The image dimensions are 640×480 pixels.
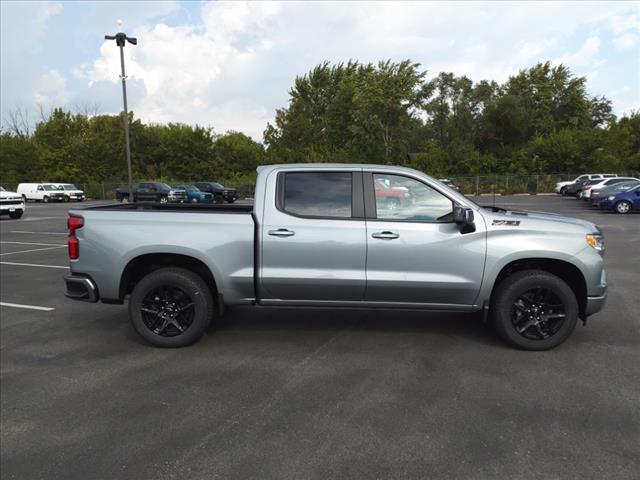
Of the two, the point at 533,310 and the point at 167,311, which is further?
the point at 167,311

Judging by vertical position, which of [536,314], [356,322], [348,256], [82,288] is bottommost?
[356,322]

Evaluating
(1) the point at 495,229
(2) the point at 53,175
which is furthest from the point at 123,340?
(2) the point at 53,175

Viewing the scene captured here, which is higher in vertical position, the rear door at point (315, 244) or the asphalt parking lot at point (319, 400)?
the rear door at point (315, 244)

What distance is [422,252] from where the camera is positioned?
4625mm

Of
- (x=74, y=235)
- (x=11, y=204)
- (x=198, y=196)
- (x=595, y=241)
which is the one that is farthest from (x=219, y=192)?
(x=595, y=241)

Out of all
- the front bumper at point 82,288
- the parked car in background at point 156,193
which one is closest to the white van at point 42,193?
the parked car in background at point 156,193

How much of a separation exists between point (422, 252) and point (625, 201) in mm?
21662

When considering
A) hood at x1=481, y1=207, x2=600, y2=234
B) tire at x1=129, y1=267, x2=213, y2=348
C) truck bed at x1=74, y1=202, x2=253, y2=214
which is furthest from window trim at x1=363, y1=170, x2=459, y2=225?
tire at x1=129, y1=267, x2=213, y2=348

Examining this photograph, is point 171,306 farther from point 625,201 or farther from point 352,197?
point 625,201

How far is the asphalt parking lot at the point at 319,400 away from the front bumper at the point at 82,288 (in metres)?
0.56

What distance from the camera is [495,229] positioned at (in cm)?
464

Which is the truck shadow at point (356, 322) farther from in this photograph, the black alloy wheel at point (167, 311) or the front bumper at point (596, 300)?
the front bumper at point (596, 300)

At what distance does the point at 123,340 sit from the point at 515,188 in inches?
1935

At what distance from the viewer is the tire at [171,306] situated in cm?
481
